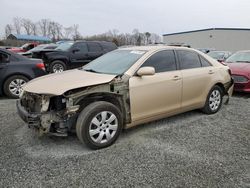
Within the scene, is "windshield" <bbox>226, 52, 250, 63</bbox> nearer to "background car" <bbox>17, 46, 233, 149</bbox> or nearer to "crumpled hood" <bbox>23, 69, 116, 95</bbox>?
"background car" <bbox>17, 46, 233, 149</bbox>

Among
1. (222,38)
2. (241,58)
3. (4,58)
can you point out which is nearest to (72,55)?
(4,58)

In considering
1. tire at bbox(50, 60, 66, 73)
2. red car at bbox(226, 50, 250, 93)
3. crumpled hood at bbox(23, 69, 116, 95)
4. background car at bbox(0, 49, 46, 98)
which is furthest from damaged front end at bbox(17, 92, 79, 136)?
tire at bbox(50, 60, 66, 73)

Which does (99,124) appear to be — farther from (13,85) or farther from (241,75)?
(241,75)

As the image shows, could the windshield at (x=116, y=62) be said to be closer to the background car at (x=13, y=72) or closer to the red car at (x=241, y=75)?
the background car at (x=13, y=72)

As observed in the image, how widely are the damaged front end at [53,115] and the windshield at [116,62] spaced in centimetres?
105

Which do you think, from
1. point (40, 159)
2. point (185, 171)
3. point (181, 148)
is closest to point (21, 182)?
point (40, 159)

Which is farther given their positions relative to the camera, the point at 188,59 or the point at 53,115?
the point at 188,59

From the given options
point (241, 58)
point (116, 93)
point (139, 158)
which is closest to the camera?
point (139, 158)

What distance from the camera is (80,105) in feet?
12.8

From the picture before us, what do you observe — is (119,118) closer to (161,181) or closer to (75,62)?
(161,181)

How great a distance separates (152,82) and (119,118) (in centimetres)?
88

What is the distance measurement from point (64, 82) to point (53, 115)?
54 centimetres

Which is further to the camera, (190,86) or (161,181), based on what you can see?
(190,86)

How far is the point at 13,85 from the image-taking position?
727 centimetres
